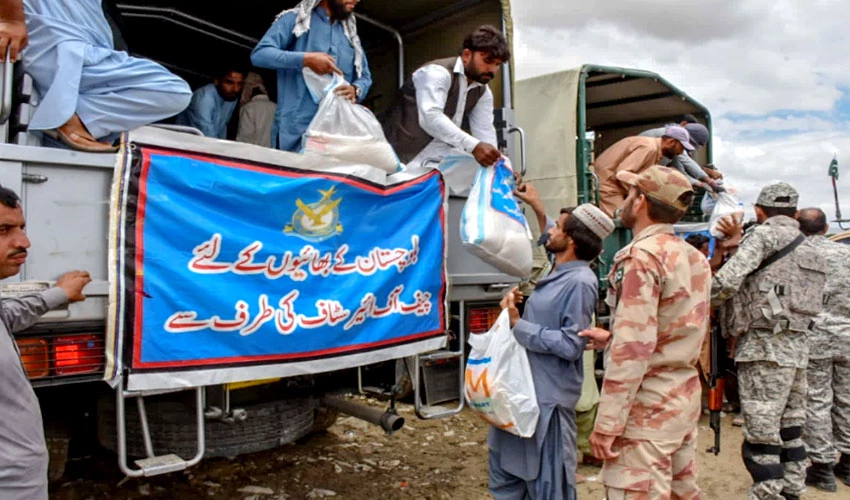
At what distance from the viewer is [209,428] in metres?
3.12

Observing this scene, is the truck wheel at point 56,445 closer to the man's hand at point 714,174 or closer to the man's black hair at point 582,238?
the man's black hair at point 582,238

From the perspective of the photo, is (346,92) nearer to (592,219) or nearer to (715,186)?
(592,219)

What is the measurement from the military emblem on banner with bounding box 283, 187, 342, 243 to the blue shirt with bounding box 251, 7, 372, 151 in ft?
1.92

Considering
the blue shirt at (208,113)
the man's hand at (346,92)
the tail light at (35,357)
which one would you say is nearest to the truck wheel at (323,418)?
the blue shirt at (208,113)

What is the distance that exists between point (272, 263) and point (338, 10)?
1.56 metres

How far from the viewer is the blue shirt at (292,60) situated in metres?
3.31

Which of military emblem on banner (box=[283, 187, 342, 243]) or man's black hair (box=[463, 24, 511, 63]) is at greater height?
man's black hair (box=[463, 24, 511, 63])

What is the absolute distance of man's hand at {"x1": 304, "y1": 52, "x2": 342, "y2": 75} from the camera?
3.21 metres

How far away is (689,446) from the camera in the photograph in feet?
8.21

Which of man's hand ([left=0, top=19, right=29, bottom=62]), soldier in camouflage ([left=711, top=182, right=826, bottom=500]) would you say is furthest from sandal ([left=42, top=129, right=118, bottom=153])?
soldier in camouflage ([left=711, top=182, right=826, bottom=500])

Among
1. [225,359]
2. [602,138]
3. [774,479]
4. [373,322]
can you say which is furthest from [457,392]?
[602,138]

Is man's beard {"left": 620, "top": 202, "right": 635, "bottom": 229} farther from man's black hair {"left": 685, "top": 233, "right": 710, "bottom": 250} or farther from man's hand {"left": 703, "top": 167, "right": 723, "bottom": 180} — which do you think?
man's hand {"left": 703, "top": 167, "right": 723, "bottom": 180}

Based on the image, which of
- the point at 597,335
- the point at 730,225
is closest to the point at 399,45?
the point at 730,225

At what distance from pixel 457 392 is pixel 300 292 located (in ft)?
3.72
